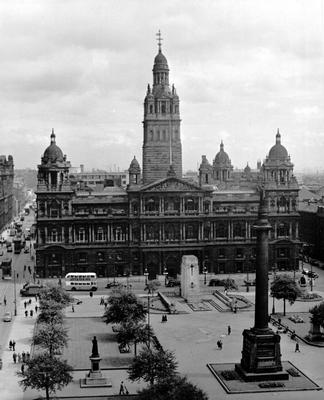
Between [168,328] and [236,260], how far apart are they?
4001 centimetres

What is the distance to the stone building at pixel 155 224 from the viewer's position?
112312 millimetres

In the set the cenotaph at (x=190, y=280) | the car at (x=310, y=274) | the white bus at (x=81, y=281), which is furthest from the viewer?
the car at (x=310, y=274)

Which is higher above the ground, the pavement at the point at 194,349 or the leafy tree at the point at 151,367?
the leafy tree at the point at 151,367

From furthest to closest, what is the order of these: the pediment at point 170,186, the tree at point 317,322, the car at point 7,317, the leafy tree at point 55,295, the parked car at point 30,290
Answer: the pediment at point 170,186 → the parked car at point 30,290 → the car at point 7,317 → the leafy tree at point 55,295 → the tree at point 317,322

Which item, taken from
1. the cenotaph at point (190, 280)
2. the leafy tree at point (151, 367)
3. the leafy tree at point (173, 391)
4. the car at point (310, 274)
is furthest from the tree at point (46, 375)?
the car at point (310, 274)

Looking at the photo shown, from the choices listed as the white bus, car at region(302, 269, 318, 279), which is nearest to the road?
the white bus

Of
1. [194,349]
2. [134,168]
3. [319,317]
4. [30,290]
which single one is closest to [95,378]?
[194,349]

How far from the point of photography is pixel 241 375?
57.9 metres

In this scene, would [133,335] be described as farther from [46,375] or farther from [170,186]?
[170,186]

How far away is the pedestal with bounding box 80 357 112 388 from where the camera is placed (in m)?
57.1

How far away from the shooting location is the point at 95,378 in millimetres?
57625

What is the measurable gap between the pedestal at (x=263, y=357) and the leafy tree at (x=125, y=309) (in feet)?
54.0

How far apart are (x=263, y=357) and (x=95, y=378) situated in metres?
13.4

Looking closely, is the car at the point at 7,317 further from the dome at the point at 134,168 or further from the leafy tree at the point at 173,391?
the dome at the point at 134,168
